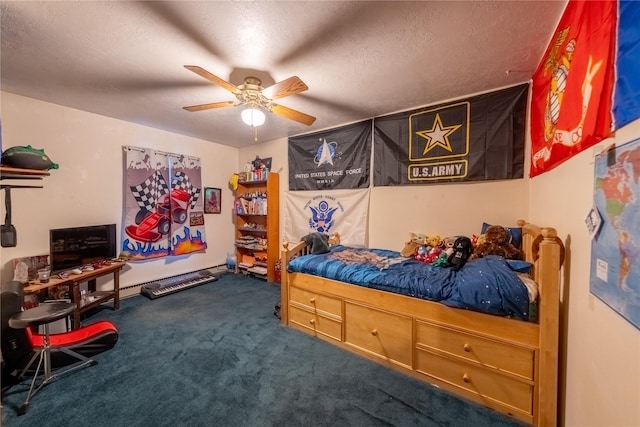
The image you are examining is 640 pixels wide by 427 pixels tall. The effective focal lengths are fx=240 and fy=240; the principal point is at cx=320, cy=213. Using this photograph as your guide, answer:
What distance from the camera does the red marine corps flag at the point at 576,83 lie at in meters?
0.94

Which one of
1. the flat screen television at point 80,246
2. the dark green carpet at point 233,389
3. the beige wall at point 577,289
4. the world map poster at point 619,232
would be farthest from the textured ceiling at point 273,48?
the dark green carpet at point 233,389

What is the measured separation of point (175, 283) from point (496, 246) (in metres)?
4.12

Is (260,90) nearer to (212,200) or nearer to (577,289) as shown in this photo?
(577,289)

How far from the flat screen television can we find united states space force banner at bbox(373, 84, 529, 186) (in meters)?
3.51

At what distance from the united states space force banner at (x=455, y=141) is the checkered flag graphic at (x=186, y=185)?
9.89 ft

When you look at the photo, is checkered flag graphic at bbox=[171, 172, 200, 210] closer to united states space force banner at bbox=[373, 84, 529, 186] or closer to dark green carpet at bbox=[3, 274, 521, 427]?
dark green carpet at bbox=[3, 274, 521, 427]

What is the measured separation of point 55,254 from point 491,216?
4.58 m

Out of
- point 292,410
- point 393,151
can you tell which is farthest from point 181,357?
point 393,151

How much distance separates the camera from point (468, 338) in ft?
5.38

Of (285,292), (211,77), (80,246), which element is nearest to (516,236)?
(285,292)

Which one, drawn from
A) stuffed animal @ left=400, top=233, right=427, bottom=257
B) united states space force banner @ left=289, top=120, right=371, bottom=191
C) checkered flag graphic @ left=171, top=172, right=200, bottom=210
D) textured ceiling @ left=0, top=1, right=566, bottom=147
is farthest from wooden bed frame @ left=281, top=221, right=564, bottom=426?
checkered flag graphic @ left=171, top=172, right=200, bottom=210

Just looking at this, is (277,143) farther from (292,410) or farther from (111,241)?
(292,410)

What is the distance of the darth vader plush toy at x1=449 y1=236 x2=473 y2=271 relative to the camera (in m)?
2.03

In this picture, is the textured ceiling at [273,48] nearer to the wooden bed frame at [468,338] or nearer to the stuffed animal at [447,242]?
the wooden bed frame at [468,338]
